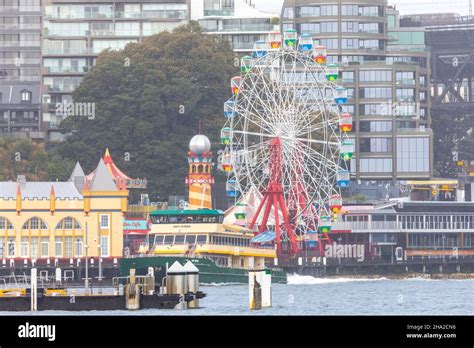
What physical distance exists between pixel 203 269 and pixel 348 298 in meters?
23.2

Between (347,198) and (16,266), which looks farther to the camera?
(347,198)

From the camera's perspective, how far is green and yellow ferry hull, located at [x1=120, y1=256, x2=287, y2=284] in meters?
133

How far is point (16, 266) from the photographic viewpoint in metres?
153

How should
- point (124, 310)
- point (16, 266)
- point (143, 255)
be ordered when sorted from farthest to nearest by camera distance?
point (16, 266) < point (143, 255) < point (124, 310)

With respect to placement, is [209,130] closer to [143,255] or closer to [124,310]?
[143,255]

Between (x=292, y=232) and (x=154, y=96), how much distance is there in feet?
120

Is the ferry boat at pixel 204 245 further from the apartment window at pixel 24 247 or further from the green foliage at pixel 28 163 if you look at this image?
the green foliage at pixel 28 163

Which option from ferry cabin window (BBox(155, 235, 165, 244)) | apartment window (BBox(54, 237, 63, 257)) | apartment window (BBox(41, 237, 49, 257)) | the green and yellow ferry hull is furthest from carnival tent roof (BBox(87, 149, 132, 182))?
the green and yellow ferry hull

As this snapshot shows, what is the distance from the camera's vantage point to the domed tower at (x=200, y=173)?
166m
